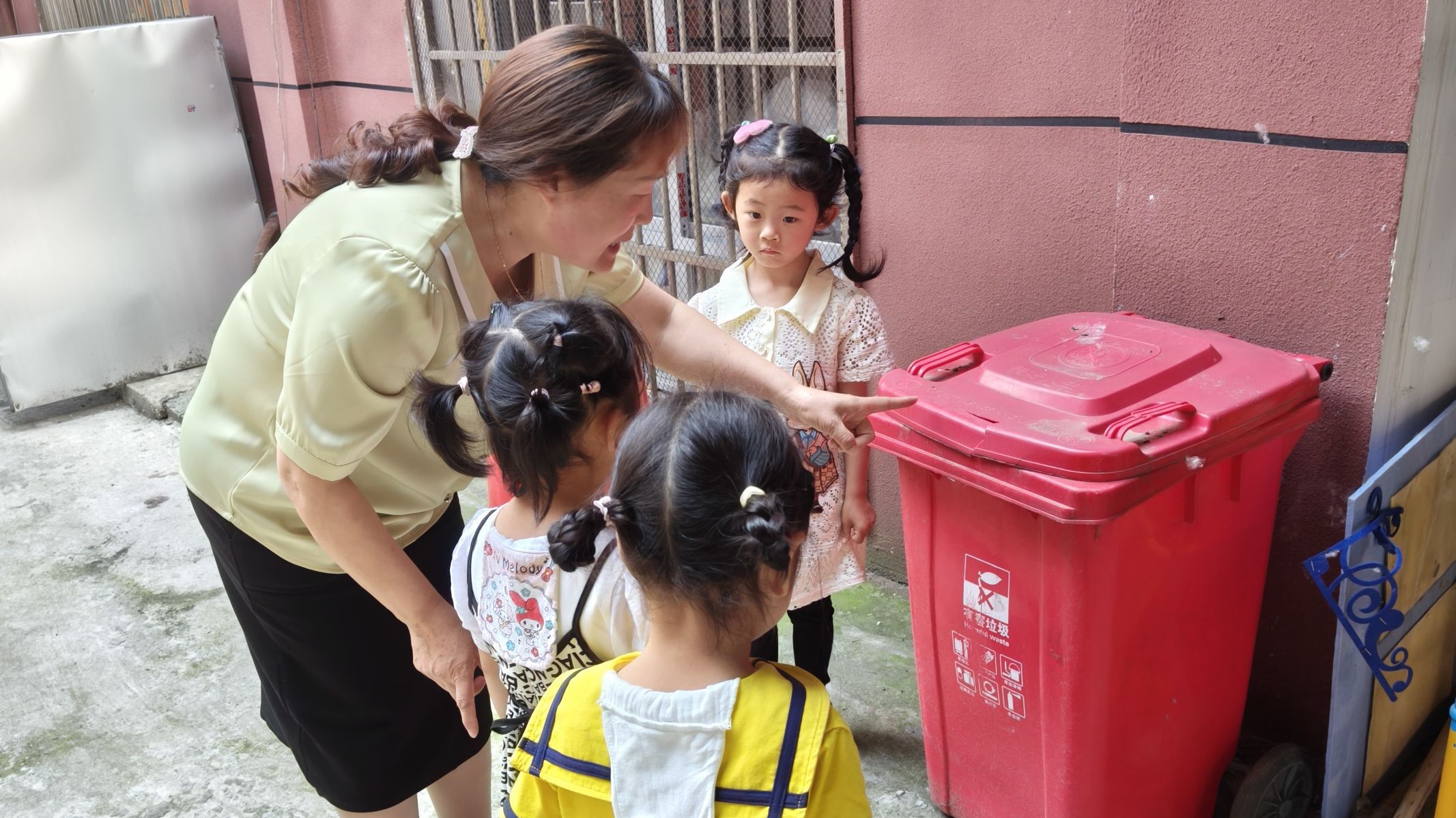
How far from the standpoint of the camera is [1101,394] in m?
1.74

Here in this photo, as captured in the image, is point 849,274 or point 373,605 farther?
point 849,274

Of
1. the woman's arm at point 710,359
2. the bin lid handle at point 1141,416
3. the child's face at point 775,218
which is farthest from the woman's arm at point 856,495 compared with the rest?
the bin lid handle at point 1141,416

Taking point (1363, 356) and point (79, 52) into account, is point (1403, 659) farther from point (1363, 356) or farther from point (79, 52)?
point (79, 52)

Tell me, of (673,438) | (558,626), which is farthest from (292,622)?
(673,438)

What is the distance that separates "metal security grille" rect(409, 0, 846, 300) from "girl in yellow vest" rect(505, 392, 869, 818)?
194 centimetres

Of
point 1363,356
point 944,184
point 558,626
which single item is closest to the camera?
point 558,626

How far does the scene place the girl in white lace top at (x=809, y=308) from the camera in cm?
232

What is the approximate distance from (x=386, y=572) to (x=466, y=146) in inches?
24.8

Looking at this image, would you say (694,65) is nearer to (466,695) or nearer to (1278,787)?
(466,695)

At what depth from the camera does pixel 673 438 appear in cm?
122

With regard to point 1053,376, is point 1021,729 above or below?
below

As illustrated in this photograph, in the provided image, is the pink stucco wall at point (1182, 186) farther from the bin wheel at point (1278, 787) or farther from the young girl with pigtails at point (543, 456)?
the young girl with pigtails at point (543, 456)

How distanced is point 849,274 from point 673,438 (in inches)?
59.0

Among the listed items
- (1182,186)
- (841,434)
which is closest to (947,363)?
(841,434)
